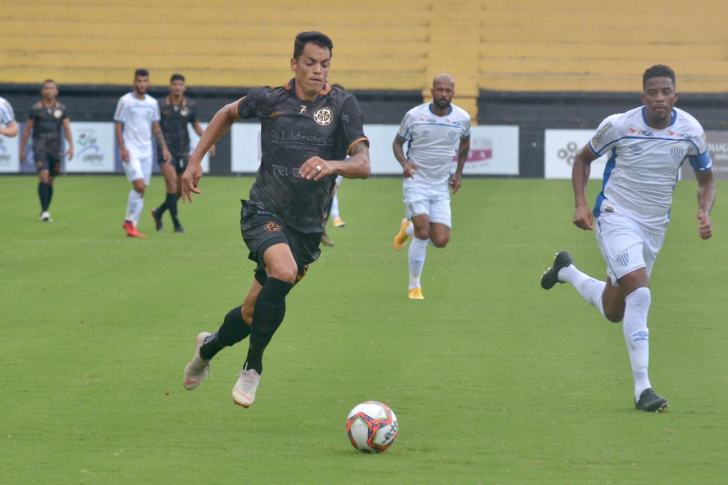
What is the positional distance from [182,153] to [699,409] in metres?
11.5

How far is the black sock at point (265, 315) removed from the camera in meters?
6.06

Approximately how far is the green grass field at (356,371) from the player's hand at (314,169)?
134cm

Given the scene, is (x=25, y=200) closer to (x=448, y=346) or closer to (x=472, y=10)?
(x=448, y=346)

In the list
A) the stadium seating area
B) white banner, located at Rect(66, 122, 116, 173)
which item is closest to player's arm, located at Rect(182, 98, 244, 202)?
white banner, located at Rect(66, 122, 116, 173)

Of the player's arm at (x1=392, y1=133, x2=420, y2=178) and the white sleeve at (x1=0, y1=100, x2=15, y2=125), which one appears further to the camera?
the white sleeve at (x1=0, y1=100, x2=15, y2=125)

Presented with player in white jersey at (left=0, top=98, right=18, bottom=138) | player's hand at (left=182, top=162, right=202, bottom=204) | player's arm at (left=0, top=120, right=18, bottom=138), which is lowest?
player's hand at (left=182, top=162, right=202, bottom=204)

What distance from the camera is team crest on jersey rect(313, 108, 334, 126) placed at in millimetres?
6352

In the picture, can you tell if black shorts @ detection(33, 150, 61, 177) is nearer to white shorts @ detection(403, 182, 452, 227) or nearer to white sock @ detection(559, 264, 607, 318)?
white shorts @ detection(403, 182, 452, 227)

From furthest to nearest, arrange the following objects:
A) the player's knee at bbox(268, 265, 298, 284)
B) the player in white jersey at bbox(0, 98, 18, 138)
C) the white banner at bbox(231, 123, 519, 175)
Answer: the white banner at bbox(231, 123, 519, 175)
the player in white jersey at bbox(0, 98, 18, 138)
the player's knee at bbox(268, 265, 298, 284)

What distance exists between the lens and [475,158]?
2848 cm

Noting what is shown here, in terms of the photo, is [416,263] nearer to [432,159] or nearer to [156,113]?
[432,159]

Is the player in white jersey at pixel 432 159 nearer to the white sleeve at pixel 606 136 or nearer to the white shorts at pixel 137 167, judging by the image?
the white sleeve at pixel 606 136

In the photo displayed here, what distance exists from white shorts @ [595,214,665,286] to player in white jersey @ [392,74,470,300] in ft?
13.8

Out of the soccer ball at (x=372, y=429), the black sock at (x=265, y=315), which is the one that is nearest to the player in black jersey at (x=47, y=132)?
the black sock at (x=265, y=315)
